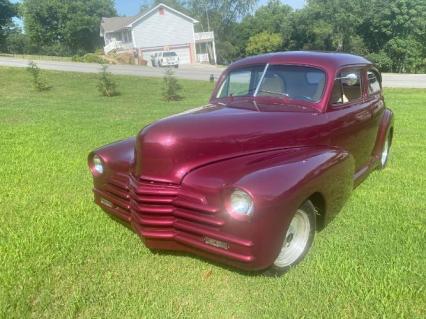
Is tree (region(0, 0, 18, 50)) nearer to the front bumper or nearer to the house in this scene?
the house

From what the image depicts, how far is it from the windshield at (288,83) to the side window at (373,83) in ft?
4.62

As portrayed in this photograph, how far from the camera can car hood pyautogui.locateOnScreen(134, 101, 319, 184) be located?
135 inches

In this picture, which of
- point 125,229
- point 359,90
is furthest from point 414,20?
point 125,229

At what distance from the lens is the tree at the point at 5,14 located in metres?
57.6

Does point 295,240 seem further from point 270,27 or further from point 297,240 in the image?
point 270,27

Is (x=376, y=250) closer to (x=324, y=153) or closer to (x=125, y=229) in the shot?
(x=324, y=153)

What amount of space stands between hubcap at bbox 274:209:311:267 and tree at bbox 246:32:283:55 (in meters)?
46.8

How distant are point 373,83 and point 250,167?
3.35m

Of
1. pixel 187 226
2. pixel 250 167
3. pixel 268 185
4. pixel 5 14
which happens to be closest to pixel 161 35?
pixel 5 14

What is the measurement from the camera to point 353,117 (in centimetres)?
474

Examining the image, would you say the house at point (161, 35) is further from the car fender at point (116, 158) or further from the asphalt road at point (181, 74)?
the car fender at point (116, 158)

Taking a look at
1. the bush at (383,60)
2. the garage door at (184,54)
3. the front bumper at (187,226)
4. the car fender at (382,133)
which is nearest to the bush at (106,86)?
the car fender at (382,133)

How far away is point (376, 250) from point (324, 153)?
0.99 m

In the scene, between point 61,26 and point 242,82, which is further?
point 61,26
